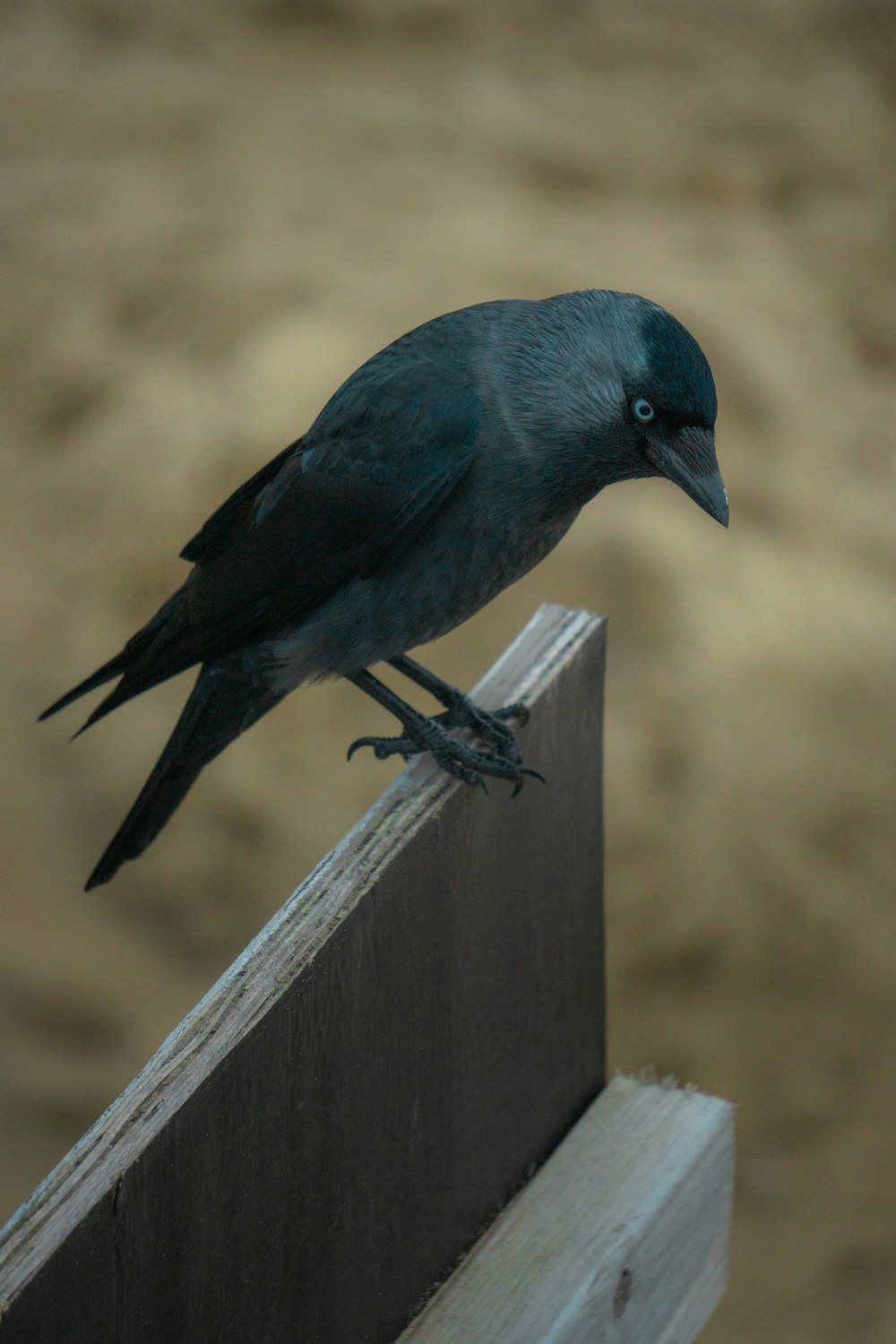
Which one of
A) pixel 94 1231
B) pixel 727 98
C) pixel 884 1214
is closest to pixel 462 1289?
pixel 94 1231

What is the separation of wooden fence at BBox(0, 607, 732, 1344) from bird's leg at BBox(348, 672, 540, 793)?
30 mm

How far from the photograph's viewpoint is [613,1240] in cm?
163

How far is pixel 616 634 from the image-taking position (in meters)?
3.34

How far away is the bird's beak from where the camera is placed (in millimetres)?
1771

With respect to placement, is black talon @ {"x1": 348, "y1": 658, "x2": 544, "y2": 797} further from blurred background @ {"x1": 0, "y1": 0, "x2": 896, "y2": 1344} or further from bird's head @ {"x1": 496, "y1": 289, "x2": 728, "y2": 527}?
blurred background @ {"x1": 0, "y1": 0, "x2": 896, "y2": 1344}

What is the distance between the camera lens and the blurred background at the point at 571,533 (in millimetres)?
3213

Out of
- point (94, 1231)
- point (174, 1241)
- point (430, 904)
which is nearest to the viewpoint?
point (94, 1231)

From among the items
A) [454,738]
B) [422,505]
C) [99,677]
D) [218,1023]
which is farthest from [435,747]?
[218,1023]

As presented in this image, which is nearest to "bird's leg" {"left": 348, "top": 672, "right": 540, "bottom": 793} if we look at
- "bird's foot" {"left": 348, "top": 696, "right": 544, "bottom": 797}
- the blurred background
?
"bird's foot" {"left": 348, "top": 696, "right": 544, "bottom": 797}

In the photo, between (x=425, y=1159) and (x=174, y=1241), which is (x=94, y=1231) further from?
(x=425, y=1159)

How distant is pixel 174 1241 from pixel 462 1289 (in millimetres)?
510

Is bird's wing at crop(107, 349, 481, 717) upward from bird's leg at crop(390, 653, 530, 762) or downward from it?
upward

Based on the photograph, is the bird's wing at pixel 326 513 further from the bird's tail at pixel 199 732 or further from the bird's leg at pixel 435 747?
the bird's leg at pixel 435 747

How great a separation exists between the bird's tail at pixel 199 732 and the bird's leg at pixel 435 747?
0.15 meters
